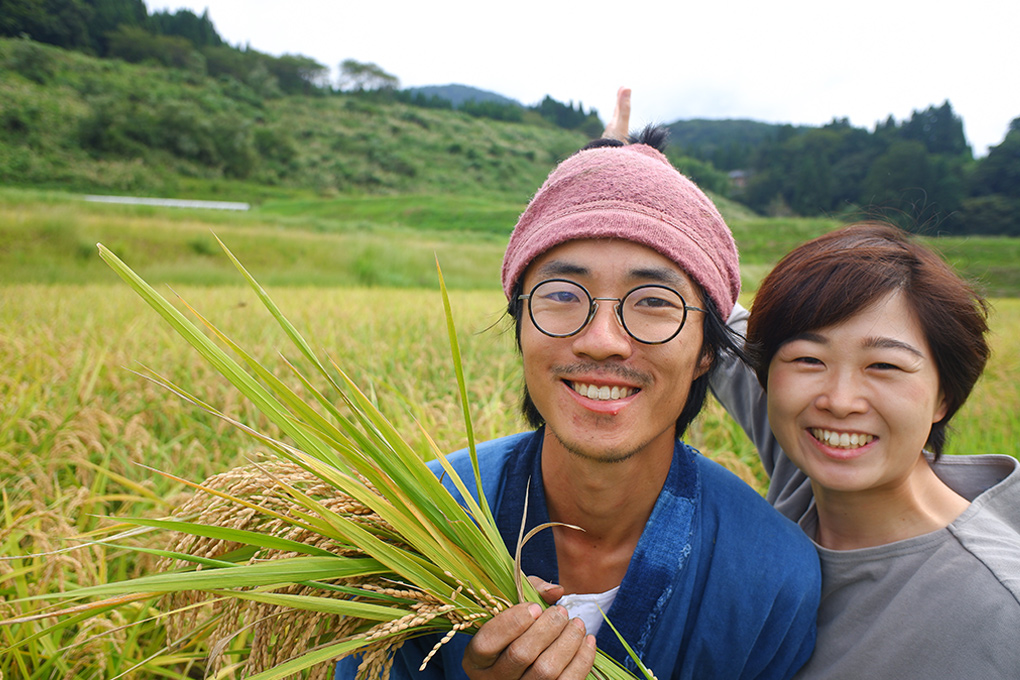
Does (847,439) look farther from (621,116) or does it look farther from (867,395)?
(621,116)

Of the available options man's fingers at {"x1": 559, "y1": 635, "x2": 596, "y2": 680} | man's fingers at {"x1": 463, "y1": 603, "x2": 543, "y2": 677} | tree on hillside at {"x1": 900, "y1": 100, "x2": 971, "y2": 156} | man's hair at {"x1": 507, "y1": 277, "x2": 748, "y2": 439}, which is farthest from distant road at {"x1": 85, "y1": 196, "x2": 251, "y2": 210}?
tree on hillside at {"x1": 900, "y1": 100, "x2": 971, "y2": 156}

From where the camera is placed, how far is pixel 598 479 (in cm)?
154

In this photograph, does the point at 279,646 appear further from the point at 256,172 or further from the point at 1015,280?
the point at 256,172

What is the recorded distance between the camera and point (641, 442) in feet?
4.66

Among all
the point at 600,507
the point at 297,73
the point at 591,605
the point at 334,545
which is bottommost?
the point at 591,605

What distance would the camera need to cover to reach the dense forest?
31859 millimetres

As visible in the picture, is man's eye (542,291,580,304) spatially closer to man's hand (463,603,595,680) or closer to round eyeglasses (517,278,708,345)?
round eyeglasses (517,278,708,345)

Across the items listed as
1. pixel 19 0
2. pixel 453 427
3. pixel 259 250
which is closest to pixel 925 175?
pixel 259 250

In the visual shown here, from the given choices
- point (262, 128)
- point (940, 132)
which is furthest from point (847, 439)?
point (940, 132)

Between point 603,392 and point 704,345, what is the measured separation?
0.43 m

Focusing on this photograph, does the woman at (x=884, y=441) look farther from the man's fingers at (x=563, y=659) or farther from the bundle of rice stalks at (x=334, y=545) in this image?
the man's fingers at (x=563, y=659)

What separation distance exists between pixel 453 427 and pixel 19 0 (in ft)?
191

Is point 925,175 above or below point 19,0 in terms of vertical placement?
below

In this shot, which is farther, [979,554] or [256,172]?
[256,172]
